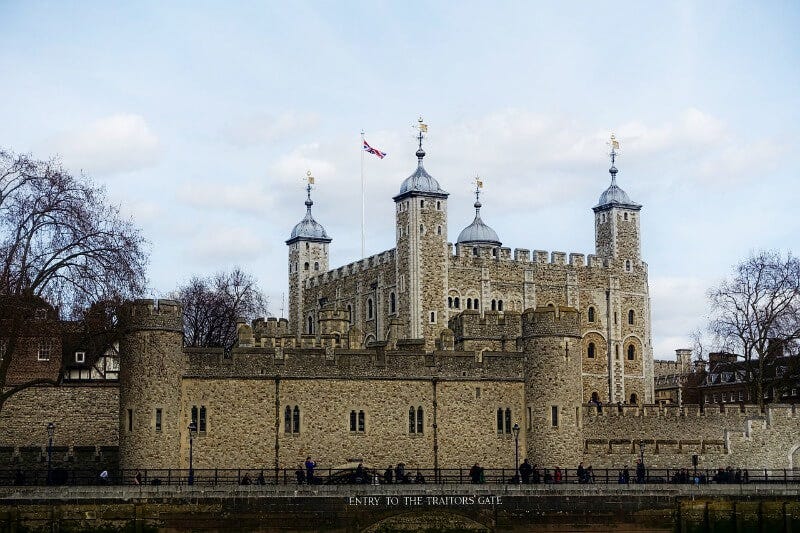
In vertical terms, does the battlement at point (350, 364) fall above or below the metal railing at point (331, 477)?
above

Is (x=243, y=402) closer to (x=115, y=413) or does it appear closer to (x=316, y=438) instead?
(x=316, y=438)

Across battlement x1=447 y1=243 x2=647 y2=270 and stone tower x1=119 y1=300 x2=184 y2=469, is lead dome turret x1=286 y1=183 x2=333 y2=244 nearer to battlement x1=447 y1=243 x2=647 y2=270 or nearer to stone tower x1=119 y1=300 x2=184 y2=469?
battlement x1=447 y1=243 x2=647 y2=270

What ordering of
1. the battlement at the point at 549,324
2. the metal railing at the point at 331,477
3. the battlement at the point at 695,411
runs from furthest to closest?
the battlement at the point at 695,411 → the battlement at the point at 549,324 → the metal railing at the point at 331,477

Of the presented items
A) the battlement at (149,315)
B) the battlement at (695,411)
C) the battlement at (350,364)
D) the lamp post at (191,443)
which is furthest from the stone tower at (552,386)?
the battlement at (149,315)

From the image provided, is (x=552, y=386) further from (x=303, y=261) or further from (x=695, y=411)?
(x=303, y=261)

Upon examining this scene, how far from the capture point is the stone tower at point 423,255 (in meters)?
89.2

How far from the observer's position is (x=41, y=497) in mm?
46281

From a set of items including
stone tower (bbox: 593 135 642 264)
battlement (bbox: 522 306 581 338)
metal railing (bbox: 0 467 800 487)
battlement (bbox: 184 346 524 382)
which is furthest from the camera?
stone tower (bbox: 593 135 642 264)

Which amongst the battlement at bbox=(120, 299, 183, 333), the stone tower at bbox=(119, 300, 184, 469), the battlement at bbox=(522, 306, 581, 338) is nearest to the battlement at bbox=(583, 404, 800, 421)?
the battlement at bbox=(522, 306, 581, 338)

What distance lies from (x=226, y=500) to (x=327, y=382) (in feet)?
29.9

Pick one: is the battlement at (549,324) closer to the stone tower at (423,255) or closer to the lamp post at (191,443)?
the lamp post at (191,443)

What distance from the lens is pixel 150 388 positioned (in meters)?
52.7

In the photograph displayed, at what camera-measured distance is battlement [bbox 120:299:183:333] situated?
5300 centimetres

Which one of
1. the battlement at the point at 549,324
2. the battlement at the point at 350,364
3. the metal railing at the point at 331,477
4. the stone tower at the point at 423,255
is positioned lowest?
the metal railing at the point at 331,477
